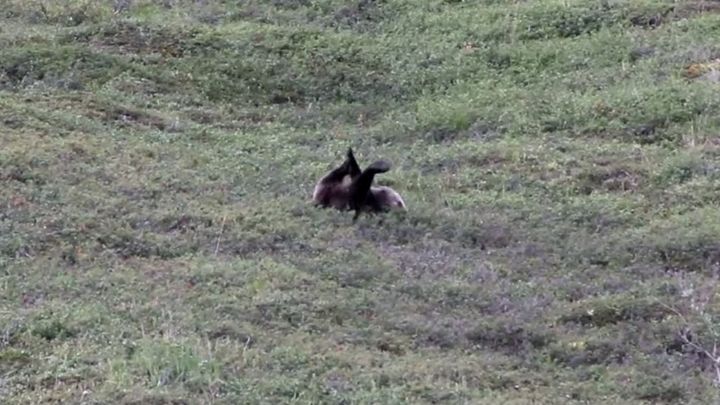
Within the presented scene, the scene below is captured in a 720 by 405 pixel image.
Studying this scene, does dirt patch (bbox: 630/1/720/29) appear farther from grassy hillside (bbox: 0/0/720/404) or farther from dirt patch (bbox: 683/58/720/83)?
dirt patch (bbox: 683/58/720/83)

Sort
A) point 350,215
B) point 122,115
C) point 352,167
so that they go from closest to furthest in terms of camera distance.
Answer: point 350,215 < point 352,167 < point 122,115

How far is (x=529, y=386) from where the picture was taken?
9.21 metres

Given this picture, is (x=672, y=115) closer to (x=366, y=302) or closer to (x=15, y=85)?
(x=366, y=302)

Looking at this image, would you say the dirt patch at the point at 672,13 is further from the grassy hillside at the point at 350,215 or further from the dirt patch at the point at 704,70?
the dirt patch at the point at 704,70

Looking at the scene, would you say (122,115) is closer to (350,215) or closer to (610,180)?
(350,215)

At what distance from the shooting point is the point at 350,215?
1416 centimetres

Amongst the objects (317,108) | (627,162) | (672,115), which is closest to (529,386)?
(627,162)

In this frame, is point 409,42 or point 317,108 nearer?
point 317,108

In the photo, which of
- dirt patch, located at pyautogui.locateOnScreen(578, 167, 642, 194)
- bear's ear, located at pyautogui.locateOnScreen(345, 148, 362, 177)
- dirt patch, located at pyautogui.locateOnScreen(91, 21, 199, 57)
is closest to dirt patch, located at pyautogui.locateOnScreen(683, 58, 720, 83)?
dirt patch, located at pyautogui.locateOnScreen(578, 167, 642, 194)

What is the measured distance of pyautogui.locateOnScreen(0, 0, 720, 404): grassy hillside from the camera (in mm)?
9188

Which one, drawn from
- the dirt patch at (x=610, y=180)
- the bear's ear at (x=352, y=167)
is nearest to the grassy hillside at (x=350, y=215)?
the dirt patch at (x=610, y=180)

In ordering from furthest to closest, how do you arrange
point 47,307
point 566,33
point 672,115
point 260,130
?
point 566,33 < point 260,130 < point 672,115 < point 47,307

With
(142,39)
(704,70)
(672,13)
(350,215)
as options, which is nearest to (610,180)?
(350,215)

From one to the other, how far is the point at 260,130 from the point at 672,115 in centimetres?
568
